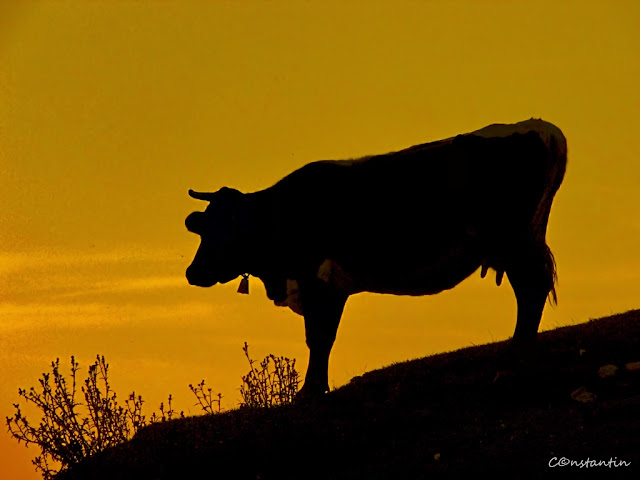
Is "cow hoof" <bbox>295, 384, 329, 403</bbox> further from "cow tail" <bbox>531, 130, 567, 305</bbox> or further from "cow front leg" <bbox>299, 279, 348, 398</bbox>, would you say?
"cow tail" <bbox>531, 130, 567, 305</bbox>

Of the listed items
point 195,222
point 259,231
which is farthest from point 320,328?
point 195,222

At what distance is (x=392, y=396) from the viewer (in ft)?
60.3

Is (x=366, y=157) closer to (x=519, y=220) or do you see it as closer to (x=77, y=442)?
(x=519, y=220)

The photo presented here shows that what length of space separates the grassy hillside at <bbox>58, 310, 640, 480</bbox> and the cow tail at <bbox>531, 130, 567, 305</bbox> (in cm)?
147

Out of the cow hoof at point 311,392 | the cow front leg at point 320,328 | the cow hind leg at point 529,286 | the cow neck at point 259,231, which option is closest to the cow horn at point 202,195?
the cow neck at point 259,231

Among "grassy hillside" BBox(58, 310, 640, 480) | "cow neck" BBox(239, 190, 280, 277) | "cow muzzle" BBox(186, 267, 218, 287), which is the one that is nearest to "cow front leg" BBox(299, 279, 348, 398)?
"grassy hillside" BBox(58, 310, 640, 480)

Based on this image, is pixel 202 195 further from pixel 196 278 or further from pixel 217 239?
pixel 196 278

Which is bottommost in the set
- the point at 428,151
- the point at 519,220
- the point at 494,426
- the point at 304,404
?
the point at 494,426

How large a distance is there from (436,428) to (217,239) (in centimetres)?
614

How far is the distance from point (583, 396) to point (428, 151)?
4905mm

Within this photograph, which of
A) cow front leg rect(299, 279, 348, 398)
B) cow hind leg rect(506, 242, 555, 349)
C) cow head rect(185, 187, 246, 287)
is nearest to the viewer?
cow hind leg rect(506, 242, 555, 349)

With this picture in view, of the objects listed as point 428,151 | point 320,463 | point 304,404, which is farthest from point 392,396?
point 428,151

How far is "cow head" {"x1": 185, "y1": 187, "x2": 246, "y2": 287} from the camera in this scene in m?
21.0

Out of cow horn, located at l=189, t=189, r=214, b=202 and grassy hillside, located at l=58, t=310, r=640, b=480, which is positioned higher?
cow horn, located at l=189, t=189, r=214, b=202
